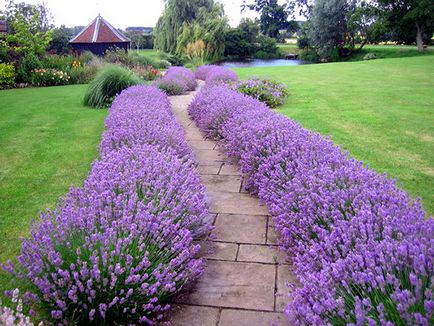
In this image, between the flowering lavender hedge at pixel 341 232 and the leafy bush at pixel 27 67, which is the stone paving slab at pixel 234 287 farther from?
the leafy bush at pixel 27 67

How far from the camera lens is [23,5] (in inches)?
1783

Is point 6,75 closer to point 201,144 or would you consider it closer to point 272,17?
point 201,144

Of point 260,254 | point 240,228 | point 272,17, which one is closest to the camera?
point 260,254

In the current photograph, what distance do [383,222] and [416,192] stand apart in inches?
83.7

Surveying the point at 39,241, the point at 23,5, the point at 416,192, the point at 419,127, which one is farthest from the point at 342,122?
the point at 23,5

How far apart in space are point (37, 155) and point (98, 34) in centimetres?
2366

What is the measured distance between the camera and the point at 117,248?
207 centimetres

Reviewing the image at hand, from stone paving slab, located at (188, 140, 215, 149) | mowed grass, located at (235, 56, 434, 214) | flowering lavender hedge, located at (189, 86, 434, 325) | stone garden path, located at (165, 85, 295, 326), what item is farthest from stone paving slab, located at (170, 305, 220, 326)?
stone paving slab, located at (188, 140, 215, 149)

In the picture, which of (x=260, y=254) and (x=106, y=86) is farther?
(x=106, y=86)

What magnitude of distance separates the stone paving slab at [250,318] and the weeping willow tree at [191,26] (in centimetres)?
2339

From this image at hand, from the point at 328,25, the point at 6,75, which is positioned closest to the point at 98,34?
the point at 6,75

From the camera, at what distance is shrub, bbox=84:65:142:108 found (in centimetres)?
973

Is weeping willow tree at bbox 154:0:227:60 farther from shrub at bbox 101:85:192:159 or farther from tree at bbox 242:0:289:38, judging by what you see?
tree at bbox 242:0:289:38

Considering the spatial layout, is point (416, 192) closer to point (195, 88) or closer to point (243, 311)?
point (243, 311)
